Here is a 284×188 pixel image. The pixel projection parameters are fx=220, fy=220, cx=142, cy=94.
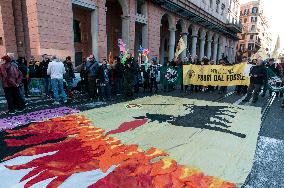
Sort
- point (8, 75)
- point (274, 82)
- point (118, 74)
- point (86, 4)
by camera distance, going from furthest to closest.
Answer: point (86, 4)
point (274, 82)
point (118, 74)
point (8, 75)

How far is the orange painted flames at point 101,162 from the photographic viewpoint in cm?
290

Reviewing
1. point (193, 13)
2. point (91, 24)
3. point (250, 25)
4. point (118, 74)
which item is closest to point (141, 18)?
point (91, 24)

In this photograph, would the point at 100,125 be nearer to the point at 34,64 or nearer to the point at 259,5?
the point at 34,64

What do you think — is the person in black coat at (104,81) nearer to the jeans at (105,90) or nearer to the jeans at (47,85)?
the jeans at (105,90)

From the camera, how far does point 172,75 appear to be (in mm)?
12195

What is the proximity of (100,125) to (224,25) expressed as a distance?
39.1 meters

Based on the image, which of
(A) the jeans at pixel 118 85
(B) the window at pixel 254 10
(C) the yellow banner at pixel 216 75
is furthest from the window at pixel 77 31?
(B) the window at pixel 254 10

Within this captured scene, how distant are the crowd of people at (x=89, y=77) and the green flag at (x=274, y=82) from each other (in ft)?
→ 0.57

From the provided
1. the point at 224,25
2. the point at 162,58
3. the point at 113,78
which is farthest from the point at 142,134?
the point at 224,25

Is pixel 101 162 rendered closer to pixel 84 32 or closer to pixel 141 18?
pixel 141 18

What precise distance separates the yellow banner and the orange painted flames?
8.00m

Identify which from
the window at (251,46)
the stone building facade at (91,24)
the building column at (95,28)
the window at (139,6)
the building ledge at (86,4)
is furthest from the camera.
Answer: the window at (251,46)

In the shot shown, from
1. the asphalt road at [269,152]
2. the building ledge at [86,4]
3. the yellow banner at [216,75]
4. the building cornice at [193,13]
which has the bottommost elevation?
the asphalt road at [269,152]

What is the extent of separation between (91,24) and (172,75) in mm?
6562
